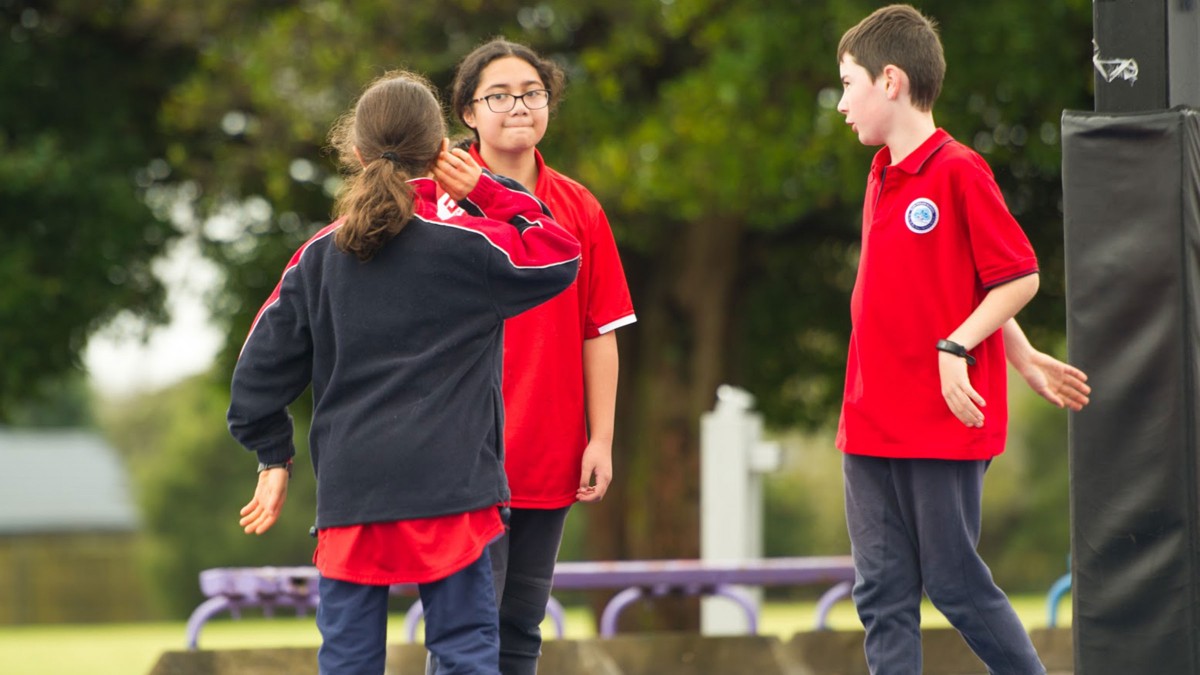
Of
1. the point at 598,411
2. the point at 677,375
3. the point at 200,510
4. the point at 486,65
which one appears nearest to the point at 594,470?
the point at 598,411

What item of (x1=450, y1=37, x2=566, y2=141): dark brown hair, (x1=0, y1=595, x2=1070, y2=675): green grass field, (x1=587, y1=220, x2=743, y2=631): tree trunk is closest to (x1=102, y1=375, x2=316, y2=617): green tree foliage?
(x1=0, y1=595, x2=1070, y2=675): green grass field

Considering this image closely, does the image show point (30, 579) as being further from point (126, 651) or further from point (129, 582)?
point (126, 651)

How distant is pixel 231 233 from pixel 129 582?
109ft

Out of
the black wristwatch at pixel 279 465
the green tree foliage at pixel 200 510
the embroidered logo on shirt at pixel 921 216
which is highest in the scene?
the embroidered logo on shirt at pixel 921 216

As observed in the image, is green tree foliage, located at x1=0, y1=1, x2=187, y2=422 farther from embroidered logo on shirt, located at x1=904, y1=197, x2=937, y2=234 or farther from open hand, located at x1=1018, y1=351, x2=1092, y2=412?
open hand, located at x1=1018, y1=351, x2=1092, y2=412

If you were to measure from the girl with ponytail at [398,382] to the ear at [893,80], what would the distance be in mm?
930

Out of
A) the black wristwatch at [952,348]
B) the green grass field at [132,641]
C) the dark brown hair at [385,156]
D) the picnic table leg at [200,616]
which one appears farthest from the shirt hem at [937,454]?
the green grass field at [132,641]

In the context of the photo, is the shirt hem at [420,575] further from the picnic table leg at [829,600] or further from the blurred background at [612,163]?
the blurred background at [612,163]

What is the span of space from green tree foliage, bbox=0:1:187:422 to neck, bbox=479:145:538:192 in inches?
334

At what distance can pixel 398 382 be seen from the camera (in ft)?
10.7

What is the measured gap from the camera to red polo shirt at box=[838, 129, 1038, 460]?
11.9 feet

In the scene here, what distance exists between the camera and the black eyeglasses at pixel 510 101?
155 inches

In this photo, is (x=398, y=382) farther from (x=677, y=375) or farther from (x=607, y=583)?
(x=677, y=375)

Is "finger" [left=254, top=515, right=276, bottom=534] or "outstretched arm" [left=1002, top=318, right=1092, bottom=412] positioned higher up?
"outstretched arm" [left=1002, top=318, right=1092, bottom=412]
